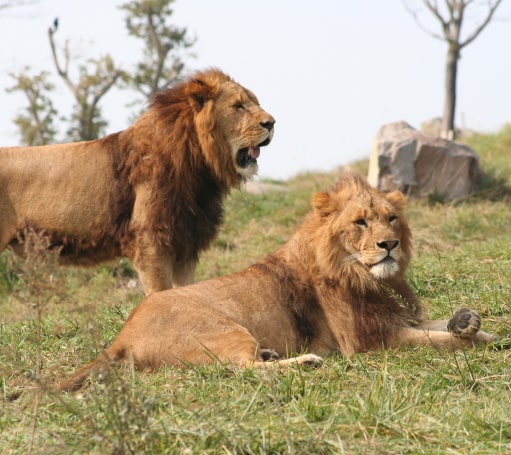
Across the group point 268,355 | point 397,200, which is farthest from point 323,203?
point 268,355

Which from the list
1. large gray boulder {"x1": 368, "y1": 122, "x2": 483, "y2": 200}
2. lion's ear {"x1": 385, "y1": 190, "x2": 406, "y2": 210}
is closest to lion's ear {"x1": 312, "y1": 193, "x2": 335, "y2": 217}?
lion's ear {"x1": 385, "y1": 190, "x2": 406, "y2": 210}

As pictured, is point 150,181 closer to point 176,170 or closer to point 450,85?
point 176,170

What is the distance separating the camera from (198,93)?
6.20 meters

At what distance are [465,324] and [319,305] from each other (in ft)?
2.67

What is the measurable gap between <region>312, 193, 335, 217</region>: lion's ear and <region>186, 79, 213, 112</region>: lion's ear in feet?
4.88

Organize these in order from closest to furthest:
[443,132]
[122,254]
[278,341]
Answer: [278,341] < [122,254] < [443,132]

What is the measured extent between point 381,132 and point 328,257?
267 inches

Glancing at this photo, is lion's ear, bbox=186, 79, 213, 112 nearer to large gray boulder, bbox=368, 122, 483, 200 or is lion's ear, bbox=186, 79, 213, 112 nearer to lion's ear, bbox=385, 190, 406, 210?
lion's ear, bbox=385, 190, 406, 210

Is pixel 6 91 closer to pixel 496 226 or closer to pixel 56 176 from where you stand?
pixel 496 226

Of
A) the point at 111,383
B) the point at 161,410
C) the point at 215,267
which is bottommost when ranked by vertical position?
the point at 215,267

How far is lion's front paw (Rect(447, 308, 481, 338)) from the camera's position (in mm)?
4656

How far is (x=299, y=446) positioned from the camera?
3.23 m

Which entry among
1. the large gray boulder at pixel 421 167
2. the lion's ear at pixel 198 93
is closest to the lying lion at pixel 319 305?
the lion's ear at pixel 198 93

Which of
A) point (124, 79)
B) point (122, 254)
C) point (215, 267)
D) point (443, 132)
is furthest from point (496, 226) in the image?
point (124, 79)
